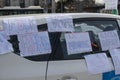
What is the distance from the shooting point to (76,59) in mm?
3650

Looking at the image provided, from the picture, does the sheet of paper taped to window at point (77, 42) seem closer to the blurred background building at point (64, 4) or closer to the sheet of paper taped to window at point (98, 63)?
the sheet of paper taped to window at point (98, 63)

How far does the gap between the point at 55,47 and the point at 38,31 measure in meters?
0.24

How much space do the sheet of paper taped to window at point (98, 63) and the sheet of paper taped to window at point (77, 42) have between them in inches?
3.9

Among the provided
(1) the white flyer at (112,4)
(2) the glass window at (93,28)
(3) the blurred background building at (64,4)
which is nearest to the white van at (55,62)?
(2) the glass window at (93,28)

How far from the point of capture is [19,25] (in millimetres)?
3547

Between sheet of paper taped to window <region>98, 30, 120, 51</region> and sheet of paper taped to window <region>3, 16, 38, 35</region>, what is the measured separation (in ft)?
2.60

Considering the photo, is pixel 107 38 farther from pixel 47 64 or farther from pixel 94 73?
pixel 47 64

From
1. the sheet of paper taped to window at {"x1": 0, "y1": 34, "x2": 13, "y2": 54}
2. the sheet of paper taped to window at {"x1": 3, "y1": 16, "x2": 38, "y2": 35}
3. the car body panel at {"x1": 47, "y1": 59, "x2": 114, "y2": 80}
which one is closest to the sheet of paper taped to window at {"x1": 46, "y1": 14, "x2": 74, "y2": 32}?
the sheet of paper taped to window at {"x1": 3, "y1": 16, "x2": 38, "y2": 35}

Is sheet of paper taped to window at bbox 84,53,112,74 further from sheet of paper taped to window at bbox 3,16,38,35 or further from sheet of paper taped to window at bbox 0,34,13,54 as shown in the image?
sheet of paper taped to window at bbox 0,34,13,54

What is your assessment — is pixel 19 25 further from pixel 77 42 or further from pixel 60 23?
pixel 77 42

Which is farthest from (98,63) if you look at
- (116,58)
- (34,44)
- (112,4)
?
(112,4)

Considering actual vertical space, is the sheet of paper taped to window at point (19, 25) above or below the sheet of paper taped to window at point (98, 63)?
above

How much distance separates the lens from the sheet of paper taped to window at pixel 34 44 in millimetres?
Result: 3496

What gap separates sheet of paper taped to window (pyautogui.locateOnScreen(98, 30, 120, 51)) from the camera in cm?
387
